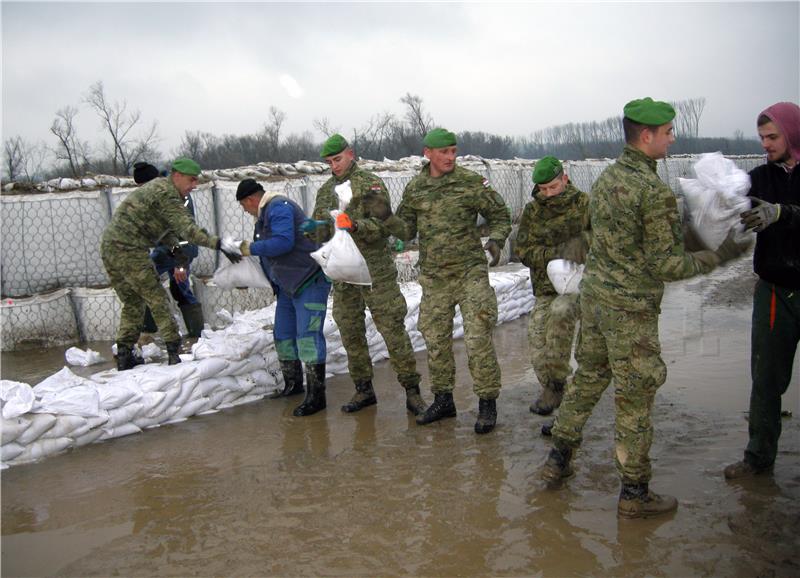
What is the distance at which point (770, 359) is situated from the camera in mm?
3016

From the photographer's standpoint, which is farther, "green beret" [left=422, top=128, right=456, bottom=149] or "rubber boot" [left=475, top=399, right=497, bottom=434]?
"green beret" [left=422, top=128, right=456, bottom=149]

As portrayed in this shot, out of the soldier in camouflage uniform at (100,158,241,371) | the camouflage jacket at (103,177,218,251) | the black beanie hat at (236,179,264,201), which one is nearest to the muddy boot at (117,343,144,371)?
the soldier in camouflage uniform at (100,158,241,371)

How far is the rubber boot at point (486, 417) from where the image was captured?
3.88 metres

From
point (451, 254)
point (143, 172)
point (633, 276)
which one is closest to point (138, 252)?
point (143, 172)

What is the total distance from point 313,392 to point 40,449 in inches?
61.8

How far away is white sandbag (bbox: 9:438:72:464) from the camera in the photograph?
376 cm

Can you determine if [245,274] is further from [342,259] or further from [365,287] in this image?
[342,259]

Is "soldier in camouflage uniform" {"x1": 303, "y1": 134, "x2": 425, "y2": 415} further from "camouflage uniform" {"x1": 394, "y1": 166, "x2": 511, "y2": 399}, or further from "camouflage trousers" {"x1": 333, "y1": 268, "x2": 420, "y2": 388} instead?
"camouflage uniform" {"x1": 394, "y1": 166, "x2": 511, "y2": 399}

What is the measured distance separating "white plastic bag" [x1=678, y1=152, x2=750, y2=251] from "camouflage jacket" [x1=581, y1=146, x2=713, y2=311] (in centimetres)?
11

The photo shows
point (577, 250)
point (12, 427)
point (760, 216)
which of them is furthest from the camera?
point (12, 427)

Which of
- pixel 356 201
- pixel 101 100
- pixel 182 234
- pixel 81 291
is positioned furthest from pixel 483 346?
pixel 101 100

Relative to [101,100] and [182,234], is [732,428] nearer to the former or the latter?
[182,234]

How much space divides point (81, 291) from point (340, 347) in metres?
3.05

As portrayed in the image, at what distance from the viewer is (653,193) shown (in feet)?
8.83
